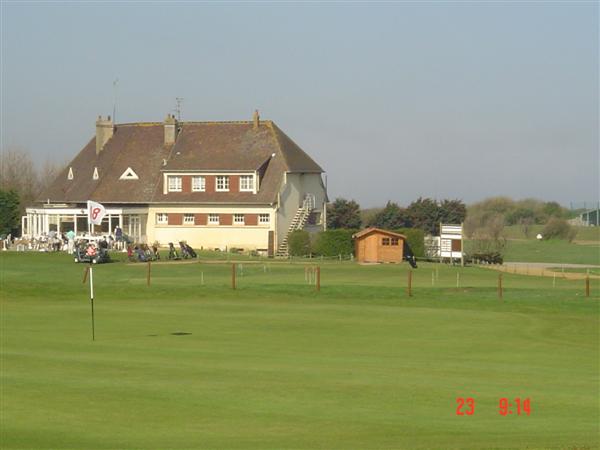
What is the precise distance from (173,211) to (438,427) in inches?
2594

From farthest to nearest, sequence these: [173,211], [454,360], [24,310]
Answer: [173,211], [24,310], [454,360]

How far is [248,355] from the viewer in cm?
2775

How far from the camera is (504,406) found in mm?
20531

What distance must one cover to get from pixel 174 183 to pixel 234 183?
456 centimetres

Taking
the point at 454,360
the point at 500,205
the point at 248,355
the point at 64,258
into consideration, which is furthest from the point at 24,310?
the point at 500,205

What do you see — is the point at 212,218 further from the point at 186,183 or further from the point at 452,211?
the point at 452,211

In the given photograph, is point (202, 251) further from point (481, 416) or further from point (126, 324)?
point (481, 416)

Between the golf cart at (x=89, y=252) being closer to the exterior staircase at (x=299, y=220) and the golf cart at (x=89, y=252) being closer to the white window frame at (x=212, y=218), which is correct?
the white window frame at (x=212, y=218)

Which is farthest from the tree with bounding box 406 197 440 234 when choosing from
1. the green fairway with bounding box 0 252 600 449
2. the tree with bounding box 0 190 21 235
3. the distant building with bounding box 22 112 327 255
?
the green fairway with bounding box 0 252 600 449

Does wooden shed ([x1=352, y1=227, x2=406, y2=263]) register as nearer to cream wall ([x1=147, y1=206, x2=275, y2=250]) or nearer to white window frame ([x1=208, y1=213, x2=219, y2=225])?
cream wall ([x1=147, y1=206, x2=275, y2=250])

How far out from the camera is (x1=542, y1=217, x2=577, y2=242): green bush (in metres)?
117

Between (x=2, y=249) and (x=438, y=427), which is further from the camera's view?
(x=2, y=249)

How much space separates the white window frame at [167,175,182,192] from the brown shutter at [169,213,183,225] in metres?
1.91

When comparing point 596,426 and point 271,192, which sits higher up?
point 271,192
